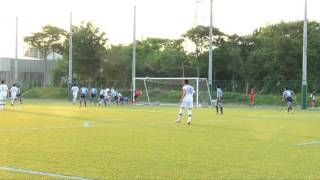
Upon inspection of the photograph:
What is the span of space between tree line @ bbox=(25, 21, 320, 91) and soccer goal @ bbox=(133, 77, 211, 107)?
15.6m

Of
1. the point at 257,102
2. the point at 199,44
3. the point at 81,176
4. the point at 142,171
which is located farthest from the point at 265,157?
the point at 199,44

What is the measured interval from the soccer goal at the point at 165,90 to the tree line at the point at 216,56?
1558 centimetres

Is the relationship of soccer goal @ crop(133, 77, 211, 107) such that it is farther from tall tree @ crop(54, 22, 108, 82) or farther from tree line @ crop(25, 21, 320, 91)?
tall tree @ crop(54, 22, 108, 82)

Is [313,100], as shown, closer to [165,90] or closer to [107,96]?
[165,90]

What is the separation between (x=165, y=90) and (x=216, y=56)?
20.2m

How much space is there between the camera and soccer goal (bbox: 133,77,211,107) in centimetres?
5281

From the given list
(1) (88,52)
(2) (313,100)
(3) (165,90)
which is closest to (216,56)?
(1) (88,52)

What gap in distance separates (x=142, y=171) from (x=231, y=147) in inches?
185

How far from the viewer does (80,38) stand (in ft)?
246

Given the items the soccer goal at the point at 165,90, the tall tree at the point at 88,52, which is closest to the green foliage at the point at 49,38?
the tall tree at the point at 88,52

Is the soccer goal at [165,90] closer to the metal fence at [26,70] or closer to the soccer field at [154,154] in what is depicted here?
the soccer field at [154,154]

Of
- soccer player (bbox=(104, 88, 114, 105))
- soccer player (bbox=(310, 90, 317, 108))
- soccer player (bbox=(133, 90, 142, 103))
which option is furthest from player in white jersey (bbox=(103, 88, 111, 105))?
soccer player (bbox=(310, 90, 317, 108))

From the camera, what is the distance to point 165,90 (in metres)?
54.4

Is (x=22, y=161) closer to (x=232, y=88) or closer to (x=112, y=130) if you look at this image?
(x=112, y=130)
